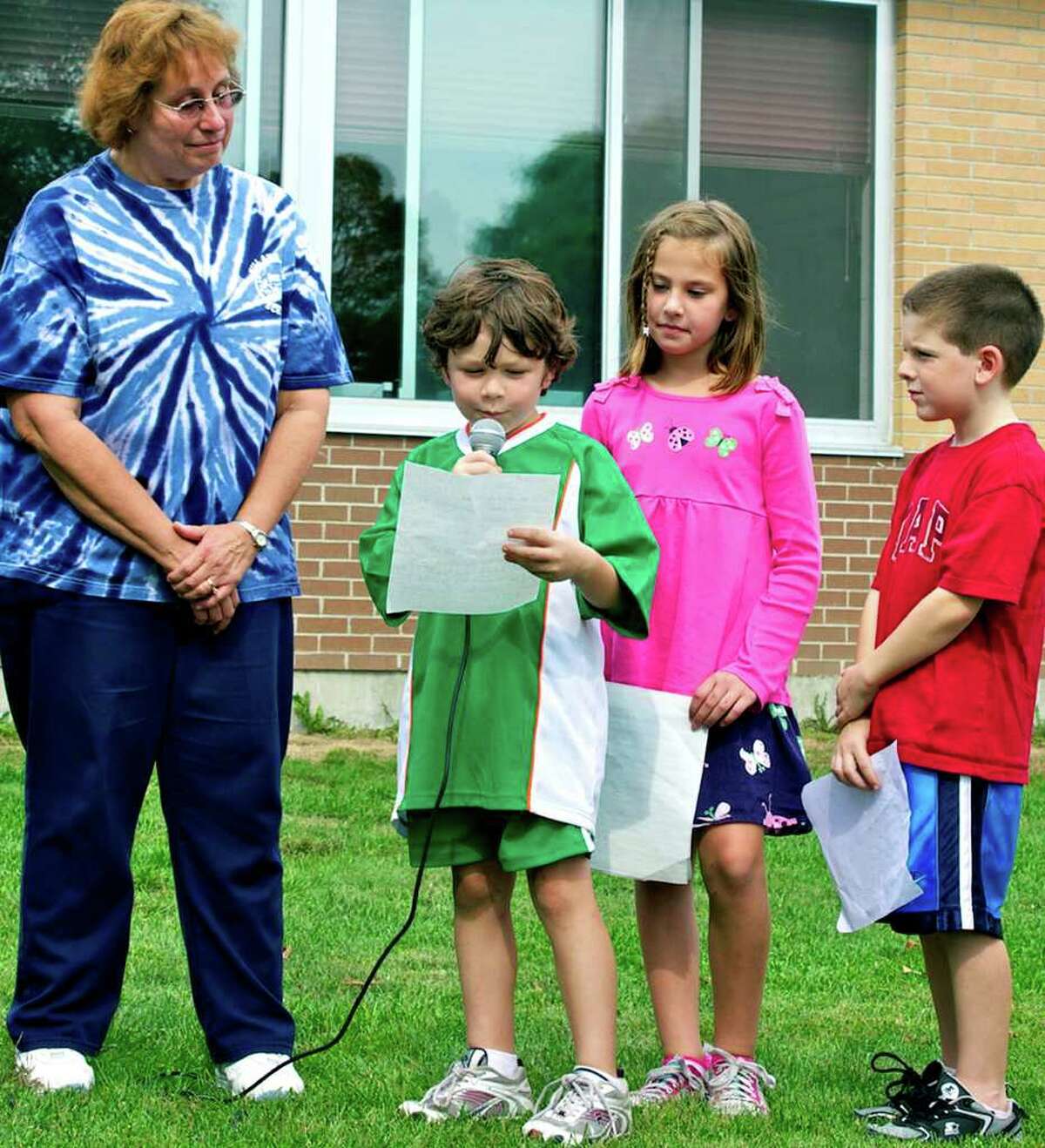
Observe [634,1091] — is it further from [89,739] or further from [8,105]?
[8,105]

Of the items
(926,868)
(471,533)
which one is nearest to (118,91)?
(471,533)

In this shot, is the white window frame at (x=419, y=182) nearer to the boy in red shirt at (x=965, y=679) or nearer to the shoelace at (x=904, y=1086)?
the shoelace at (x=904, y=1086)

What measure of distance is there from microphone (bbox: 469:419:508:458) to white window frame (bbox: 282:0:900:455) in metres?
5.51

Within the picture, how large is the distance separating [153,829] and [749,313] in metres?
3.83

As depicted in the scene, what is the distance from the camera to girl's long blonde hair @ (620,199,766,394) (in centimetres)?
419

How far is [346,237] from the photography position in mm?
9578

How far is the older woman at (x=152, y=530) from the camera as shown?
391 centimetres

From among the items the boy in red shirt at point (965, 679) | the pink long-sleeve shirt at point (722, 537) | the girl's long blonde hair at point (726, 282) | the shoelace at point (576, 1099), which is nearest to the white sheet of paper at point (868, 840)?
the boy in red shirt at point (965, 679)

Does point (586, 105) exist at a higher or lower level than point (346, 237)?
higher

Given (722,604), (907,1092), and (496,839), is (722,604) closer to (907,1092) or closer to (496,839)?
(496,839)

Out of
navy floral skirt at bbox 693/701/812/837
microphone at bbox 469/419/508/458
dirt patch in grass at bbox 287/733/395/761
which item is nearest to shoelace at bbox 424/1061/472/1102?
navy floral skirt at bbox 693/701/812/837

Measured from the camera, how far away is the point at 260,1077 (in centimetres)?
405

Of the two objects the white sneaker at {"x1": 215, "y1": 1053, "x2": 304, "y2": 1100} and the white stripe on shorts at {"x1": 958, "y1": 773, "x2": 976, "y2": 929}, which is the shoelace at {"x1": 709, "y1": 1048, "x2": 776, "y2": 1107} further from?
the white sneaker at {"x1": 215, "y1": 1053, "x2": 304, "y2": 1100}

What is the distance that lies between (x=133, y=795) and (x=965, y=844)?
5.72 feet
